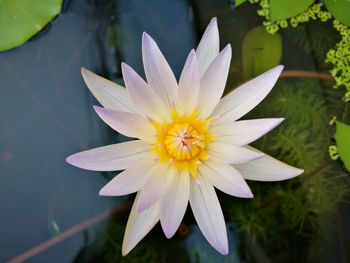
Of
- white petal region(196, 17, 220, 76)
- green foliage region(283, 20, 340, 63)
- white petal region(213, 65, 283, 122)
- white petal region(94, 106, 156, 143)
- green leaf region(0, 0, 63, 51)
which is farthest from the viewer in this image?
green foliage region(283, 20, 340, 63)

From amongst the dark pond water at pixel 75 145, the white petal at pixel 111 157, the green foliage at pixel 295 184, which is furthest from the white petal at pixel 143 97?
the green foliage at pixel 295 184

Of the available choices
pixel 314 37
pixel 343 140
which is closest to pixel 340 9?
pixel 314 37

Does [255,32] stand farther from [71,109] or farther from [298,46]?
[71,109]

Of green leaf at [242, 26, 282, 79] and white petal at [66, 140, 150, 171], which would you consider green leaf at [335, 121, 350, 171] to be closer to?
green leaf at [242, 26, 282, 79]

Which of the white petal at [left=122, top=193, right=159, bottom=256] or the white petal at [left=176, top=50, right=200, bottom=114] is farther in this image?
the white petal at [left=122, top=193, right=159, bottom=256]

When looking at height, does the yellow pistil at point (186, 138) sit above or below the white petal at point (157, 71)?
below

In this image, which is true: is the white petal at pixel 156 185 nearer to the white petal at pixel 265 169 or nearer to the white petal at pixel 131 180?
the white petal at pixel 131 180

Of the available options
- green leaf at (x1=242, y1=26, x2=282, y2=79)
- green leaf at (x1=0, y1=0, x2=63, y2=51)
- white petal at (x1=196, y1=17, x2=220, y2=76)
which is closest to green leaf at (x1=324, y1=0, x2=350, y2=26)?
green leaf at (x1=242, y1=26, x2=282, y2=79)

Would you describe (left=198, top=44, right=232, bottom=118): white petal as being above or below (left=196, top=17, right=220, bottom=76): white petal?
below
